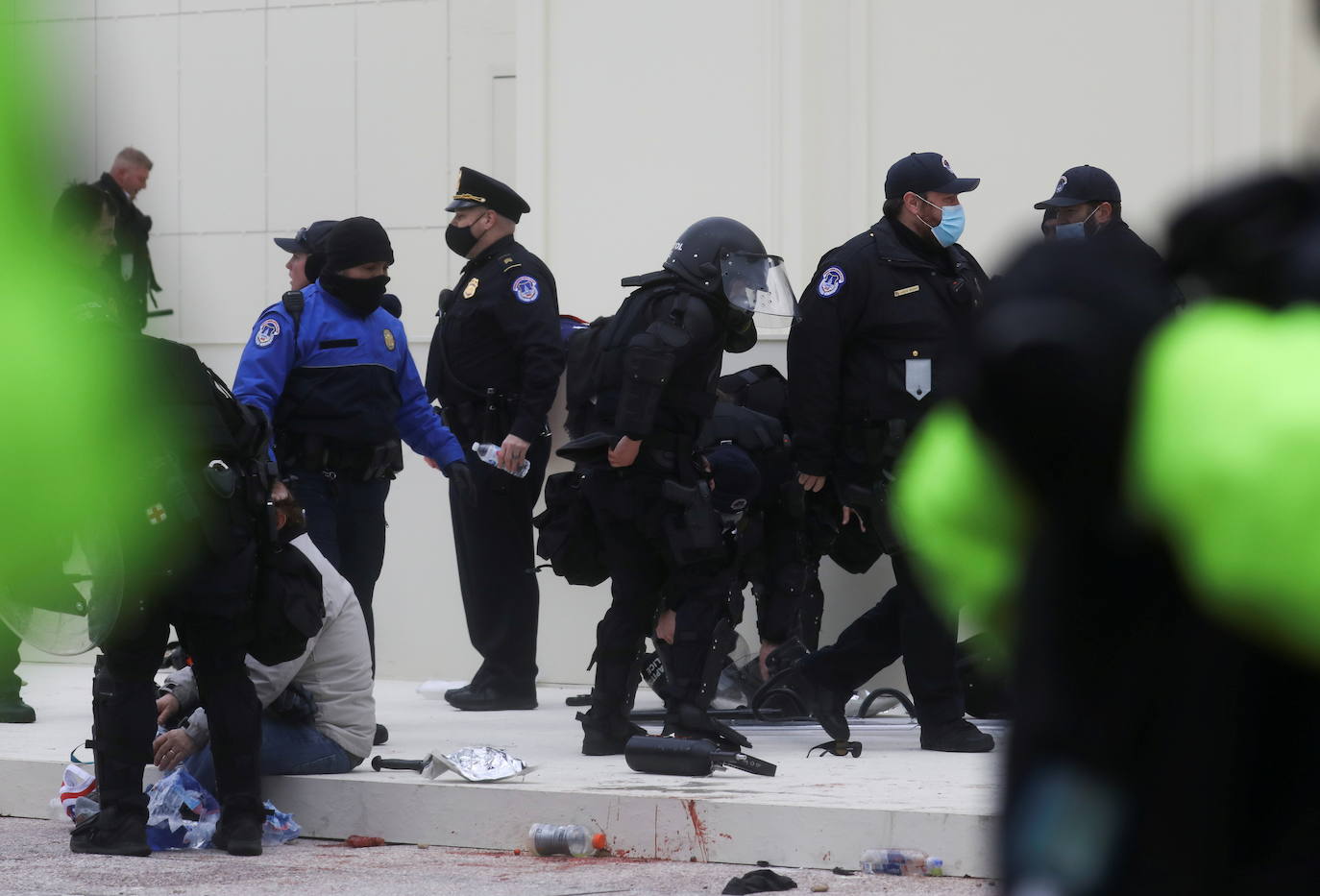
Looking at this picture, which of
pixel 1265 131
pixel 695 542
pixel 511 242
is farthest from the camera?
pixel 1265 131

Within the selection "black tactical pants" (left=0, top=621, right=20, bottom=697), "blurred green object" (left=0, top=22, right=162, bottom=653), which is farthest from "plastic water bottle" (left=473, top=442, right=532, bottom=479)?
"blurred green object" (left=0, top=22, right=162, bottom=653)

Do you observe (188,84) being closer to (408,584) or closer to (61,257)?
(408,584)

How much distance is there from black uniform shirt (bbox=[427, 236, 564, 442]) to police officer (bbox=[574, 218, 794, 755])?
3.08 feet

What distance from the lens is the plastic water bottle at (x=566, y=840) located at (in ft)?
17.7

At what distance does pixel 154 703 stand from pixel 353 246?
210 cm

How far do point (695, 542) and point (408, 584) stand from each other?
3.09m

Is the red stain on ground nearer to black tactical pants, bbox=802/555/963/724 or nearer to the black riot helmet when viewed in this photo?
black tactical pants, bbox=802/555/963/724

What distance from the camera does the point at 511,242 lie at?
7535 mm

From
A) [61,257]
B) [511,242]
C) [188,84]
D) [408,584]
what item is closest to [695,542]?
[511,242]

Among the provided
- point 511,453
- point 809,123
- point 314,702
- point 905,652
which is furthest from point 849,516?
point 809,123

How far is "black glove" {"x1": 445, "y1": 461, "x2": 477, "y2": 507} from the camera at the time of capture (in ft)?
23.0

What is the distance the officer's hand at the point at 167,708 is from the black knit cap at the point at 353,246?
1.73 m

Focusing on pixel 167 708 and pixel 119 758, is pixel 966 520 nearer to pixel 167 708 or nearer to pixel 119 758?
pixel 119 758

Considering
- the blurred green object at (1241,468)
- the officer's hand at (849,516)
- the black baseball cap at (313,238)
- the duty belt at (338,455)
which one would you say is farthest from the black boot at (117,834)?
the blurred green object at (1241,468)
